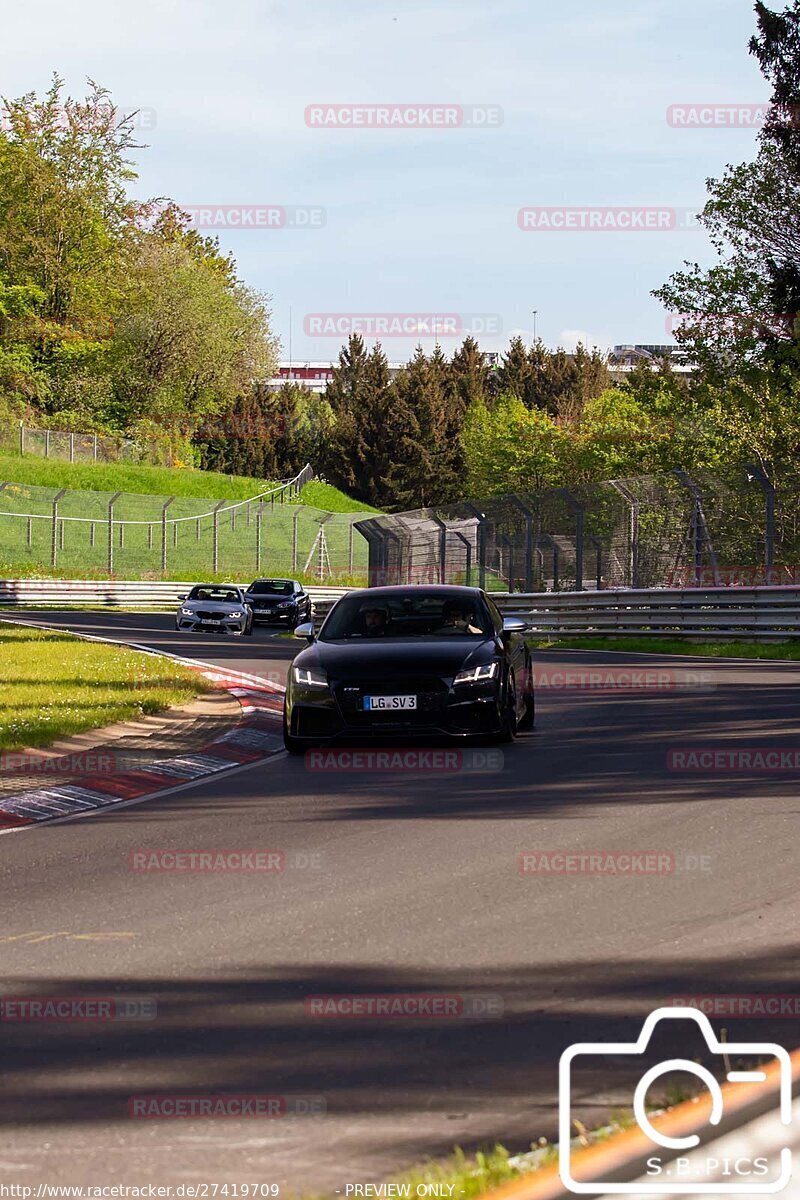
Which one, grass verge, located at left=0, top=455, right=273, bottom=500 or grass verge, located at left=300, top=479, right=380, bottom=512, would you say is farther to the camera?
grass verge, located at left=300, top=479, right=380, bottom=512

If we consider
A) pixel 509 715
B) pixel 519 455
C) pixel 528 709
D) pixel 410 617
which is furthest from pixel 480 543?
pixel 519 455

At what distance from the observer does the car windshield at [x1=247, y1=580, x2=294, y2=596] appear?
4497 centimetres

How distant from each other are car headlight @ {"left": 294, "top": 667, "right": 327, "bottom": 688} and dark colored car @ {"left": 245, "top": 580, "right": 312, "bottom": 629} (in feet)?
99.8

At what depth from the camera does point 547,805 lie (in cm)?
1048

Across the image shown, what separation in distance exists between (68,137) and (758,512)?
7057cm

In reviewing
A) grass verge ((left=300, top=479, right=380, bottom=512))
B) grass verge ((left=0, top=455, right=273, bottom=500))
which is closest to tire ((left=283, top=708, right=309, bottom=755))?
grass verge ((left=0, top=455, right=273, bottom=500))

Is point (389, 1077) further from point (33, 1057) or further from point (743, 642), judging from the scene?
point (743, 642)

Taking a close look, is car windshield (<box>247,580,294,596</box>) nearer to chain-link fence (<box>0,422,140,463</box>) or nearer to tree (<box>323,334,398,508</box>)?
chain-link fence (<box>0,422,140,463</box>)

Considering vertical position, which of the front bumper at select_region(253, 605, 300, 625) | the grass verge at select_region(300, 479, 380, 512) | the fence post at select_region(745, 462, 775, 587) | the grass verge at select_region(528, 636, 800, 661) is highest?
the grass verge at select_region(300, 479, 380, 512)

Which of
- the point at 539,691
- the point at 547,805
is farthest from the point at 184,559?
the point at 547,805

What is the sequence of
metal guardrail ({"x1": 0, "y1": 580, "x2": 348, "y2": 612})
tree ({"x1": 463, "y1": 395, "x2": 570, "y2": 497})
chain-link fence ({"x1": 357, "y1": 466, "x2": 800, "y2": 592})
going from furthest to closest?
tree ({"x1": 463, "y1": 395, "x2": 570, "y2": 497}), metal guardrail ({"x1": 0, "y1": 580, "x2": 348, "y2": 612}), chain-link fence ({"x1": 357, "y1": 466, "x2": 800, "y2": 592})

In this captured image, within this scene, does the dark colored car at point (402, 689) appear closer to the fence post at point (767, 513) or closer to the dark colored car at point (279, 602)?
the fence post at point (767, 513)

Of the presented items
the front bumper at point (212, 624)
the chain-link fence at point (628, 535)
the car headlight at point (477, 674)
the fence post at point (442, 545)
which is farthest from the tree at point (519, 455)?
the car headlight at point (477, 674)

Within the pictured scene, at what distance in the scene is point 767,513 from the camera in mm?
28438
